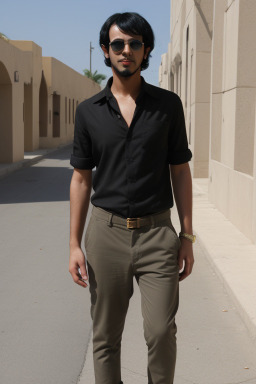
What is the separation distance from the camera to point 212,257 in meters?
7.93

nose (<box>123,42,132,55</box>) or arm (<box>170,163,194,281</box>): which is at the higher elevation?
nose (<box>123,42,132,55</box>)

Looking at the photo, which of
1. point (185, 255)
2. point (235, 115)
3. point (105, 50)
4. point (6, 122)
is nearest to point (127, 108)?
point (105, 50)

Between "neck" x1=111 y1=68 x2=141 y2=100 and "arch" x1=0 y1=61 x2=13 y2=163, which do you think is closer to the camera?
"neck" x1=111 y1=68 x2=141 y2=100

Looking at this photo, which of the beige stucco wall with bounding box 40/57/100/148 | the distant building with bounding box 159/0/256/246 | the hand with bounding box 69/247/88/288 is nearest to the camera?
the hand with bounding box 69/247/88/288

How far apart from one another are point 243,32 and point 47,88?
29.9 m

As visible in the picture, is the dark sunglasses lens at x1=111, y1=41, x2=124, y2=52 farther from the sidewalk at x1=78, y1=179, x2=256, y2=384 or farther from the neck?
the sidewalk at x1=78, y1=179, x2=256, y2=384

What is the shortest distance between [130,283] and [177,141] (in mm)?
721

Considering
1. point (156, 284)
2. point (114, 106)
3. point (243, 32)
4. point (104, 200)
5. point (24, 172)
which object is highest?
point (243, 32)

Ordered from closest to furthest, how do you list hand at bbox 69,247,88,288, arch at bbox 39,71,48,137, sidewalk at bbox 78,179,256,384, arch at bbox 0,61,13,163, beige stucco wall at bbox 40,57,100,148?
hand at bbox 69,247,88,288
sidewalk at bbox 78,179,256,384
arch at bbox 0,61,13,163
arch at bbox 39,71,48,137
beige stucco wall at bbox 40,57,100,148

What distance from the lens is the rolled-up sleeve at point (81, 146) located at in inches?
133

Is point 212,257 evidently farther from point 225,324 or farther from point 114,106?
point 114,106

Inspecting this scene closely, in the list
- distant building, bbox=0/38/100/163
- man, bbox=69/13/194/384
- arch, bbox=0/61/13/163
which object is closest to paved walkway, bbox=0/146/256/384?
man, bbox=69/13/194/384

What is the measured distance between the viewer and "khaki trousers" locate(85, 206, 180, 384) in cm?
318

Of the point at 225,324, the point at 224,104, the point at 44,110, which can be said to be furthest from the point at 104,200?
the point at 44,110
